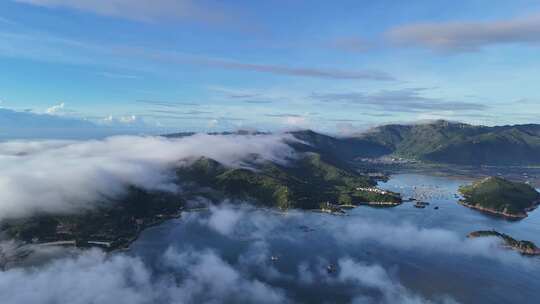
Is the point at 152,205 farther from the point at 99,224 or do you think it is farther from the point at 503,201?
the point at 503,201

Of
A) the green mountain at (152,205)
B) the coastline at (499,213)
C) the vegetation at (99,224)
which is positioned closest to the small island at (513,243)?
the coastline at (499,213)

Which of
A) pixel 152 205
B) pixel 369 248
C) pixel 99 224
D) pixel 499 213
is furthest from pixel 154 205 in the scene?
pixel 499 213

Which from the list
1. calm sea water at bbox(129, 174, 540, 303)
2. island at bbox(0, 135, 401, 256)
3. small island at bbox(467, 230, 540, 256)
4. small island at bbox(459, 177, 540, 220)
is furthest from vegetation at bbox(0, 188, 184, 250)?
small island at bbox(459, 177, 540, 220)

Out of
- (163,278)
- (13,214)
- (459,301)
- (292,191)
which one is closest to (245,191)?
(292,191)

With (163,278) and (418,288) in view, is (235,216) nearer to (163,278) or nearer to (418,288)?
(163,278)

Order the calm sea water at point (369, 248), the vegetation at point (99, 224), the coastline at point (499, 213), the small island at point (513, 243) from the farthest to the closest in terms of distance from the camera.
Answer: the coastline at point (499, 213) → the vegetation at point (99, 224) → the small island at point (513, 243) → the calm sea water at point (369, 248)

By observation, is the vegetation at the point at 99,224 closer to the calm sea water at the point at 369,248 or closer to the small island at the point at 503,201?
the calm sea water at the point at 369,248
